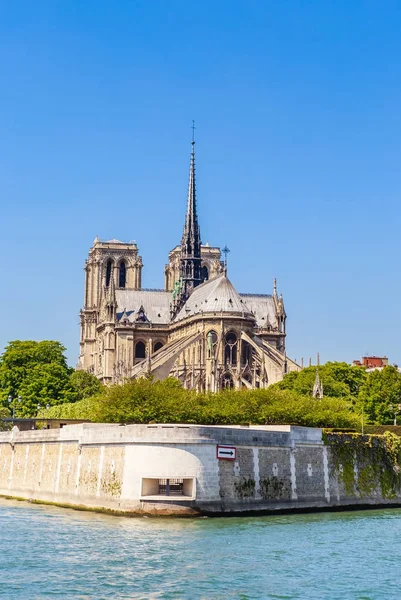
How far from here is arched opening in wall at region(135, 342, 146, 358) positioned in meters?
137

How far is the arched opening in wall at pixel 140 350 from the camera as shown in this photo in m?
137

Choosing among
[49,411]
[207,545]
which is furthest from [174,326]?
[207,545]

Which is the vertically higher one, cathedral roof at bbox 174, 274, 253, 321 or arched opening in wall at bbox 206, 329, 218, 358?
cathedral roof at bbox 174, 274, 253, 321

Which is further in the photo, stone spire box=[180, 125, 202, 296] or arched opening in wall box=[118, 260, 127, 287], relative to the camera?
arched opening in wall box=[118, 260, 127, 287]

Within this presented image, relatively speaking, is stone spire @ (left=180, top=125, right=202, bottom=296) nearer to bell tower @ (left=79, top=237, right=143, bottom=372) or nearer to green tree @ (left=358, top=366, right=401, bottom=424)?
bell tower @ (left=79, top=237, right=143, bottom=372)

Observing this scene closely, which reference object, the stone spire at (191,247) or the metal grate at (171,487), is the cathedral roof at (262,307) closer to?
the stone spire at (191,247)

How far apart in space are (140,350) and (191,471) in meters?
92.1

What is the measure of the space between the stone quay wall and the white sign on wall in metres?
0.08

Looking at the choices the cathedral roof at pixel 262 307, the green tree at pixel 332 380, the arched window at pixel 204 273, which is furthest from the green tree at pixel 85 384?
the arched window at pixel 204 273

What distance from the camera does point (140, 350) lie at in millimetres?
137625

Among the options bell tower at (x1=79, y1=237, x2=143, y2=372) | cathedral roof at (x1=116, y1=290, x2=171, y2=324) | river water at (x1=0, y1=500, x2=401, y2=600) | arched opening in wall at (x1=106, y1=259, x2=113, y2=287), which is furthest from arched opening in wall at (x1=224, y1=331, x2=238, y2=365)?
river water at (x1=0, y1=500, x2=401, y2=600)

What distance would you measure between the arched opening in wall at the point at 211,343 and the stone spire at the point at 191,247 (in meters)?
19.4

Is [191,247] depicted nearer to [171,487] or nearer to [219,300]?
[219,300]

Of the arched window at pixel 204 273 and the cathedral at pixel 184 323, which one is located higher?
the arched window at pixel 204 273
